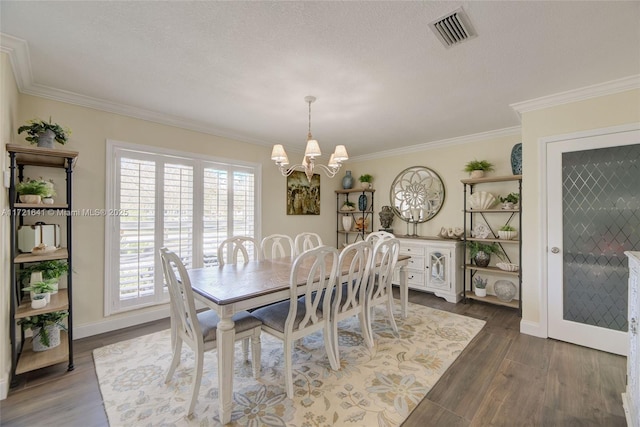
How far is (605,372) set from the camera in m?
2.23

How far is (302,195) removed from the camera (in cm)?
497

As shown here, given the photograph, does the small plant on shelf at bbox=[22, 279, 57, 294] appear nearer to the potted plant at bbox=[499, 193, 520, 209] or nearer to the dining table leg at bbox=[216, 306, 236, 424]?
the dining table leg at bbox=[216, 306, 236, 424]

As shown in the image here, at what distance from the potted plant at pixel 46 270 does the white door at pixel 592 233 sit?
4.66 meters

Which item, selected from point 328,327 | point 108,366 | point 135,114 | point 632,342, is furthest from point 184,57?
point 632,342

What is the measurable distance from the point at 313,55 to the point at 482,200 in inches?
122

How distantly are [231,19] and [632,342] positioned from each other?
122 inches

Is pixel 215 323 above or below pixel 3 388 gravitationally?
above

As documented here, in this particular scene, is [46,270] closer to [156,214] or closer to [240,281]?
[156,214]

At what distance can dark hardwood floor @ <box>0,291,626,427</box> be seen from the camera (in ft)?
5.70

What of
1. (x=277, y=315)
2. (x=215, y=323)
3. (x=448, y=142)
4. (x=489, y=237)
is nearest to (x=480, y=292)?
(x=489, y=237)

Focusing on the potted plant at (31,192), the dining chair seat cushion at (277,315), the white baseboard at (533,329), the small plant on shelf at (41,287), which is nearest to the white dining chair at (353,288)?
the dining chair seat cushion at (277,315)

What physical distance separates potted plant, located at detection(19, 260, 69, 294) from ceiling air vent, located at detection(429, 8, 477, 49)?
342cm

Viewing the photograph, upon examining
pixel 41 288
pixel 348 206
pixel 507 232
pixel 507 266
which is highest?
pixel 348 206

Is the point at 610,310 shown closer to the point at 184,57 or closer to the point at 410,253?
the point at 410,253
